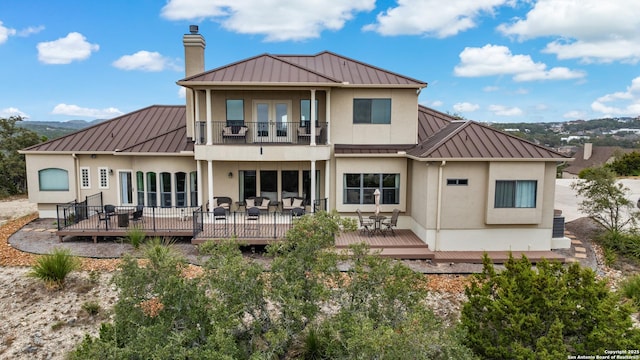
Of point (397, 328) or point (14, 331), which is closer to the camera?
point (397, 328)

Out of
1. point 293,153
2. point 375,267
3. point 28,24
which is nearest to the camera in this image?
point 375,267

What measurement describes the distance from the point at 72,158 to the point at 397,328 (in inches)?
686

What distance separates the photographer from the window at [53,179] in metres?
17.3

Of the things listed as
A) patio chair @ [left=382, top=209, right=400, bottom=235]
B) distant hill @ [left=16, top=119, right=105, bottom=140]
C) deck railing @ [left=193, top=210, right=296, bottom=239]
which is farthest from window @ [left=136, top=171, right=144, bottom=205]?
patio chair @ [left=382, top=209, right=400, bottom=235]

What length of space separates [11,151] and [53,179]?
966 cm

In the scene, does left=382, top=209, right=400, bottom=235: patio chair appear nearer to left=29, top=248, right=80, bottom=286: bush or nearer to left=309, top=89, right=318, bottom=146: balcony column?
left=309, top=89, right=318, bottom=146: balcony column

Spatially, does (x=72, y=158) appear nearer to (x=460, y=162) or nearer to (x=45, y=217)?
(x=45, y=217)

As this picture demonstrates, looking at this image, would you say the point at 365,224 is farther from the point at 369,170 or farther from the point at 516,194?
the point at 516,194

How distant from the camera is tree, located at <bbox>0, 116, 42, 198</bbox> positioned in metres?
23.2

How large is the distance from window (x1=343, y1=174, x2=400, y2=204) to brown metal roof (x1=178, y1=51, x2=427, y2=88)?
13.0 ft

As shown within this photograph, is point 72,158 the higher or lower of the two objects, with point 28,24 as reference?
lower

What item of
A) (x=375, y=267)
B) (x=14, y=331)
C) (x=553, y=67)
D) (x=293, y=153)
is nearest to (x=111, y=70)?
(x=293, y=153)

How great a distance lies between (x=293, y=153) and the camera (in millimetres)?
15328

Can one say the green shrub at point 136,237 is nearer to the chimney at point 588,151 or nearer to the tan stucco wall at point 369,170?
the tan stucco wall at point 369,170
